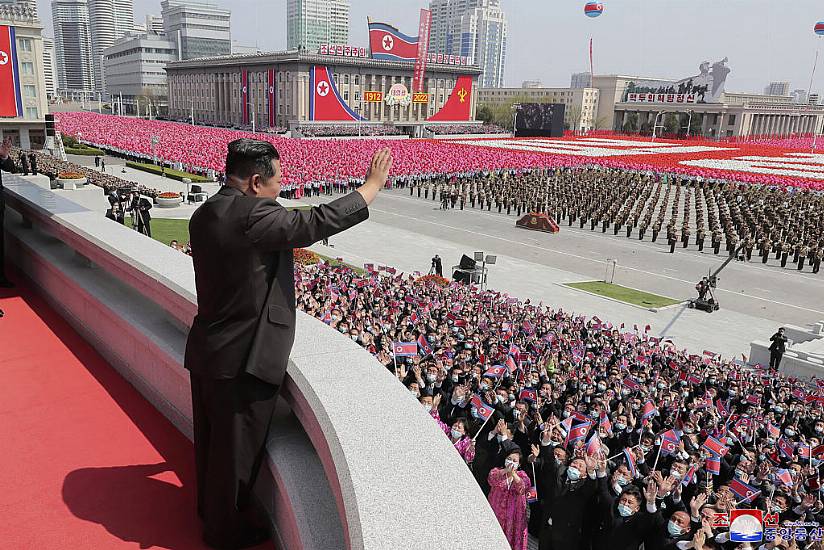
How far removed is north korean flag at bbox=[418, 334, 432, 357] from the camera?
9.40 metres

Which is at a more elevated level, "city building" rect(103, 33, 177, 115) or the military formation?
"city building" rect(103, 33, 177, 115)

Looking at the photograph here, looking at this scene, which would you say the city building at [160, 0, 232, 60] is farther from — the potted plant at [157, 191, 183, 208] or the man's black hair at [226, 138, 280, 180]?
the man's black hair at [226, 138, 280, 180]


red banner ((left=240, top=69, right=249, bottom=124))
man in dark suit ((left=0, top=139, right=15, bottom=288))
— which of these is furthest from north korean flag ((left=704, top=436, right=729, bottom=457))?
red banner ((left=240, top=69, right=249, bottom=124))

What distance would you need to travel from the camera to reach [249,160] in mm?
2623

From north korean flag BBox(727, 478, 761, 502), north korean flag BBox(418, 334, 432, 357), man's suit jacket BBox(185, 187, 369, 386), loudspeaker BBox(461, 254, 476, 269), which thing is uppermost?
man's suit jacket BBox(185, 187, 369, 386)

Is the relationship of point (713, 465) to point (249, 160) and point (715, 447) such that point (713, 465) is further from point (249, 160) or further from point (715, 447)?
point (249, 160)

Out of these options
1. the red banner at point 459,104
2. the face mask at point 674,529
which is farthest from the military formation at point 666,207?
the red banner at point 459,104

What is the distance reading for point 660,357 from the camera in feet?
39.4

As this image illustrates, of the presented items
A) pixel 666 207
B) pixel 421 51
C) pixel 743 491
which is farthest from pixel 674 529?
pixel 421 51

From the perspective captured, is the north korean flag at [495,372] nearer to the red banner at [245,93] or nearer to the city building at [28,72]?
the city building at [28,72]

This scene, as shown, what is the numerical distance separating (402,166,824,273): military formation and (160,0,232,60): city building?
12677 cm

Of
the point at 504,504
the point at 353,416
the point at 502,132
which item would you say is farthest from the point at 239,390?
the point at 502,132

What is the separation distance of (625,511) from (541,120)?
300ft

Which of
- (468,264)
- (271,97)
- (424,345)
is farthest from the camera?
(271,97)
